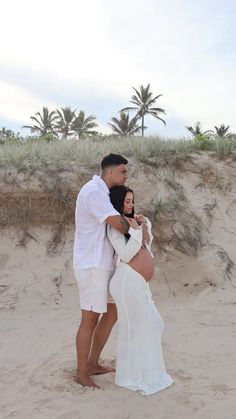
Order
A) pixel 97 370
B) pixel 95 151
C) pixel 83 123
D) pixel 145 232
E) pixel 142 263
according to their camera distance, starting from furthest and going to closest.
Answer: pixel 83 123 → pixel 95 151 → pixel 97 370 → pixel 145 232 → pixel 142 263

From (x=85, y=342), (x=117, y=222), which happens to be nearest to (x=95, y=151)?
(x=117, y=222)

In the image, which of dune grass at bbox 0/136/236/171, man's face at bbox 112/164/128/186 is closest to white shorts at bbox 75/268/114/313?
man's face at bbox 112/164/128/186

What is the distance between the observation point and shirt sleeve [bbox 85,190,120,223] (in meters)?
3.61

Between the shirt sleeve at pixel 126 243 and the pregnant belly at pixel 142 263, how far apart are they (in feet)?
0.28

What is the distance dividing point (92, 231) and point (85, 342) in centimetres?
88

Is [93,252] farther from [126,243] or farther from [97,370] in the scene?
[97,370]

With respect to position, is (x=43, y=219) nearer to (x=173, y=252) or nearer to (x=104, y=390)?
(x=173, y=252)

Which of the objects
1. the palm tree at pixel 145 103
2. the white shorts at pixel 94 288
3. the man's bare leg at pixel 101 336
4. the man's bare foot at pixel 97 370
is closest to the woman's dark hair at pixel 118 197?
the white shorts at pixel 94 288

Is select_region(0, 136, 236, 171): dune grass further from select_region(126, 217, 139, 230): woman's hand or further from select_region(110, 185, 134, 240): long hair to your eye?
select_region(126, 217, 139, 230): woman's hand

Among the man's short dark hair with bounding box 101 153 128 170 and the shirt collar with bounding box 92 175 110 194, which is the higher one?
the man's short dark hair with bounding box 101 153 128 170

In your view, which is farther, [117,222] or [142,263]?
[142,263]

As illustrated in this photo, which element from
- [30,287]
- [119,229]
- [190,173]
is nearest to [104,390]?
[119,229]

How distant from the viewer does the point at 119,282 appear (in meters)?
3.71

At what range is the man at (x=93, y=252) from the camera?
3646 mm
